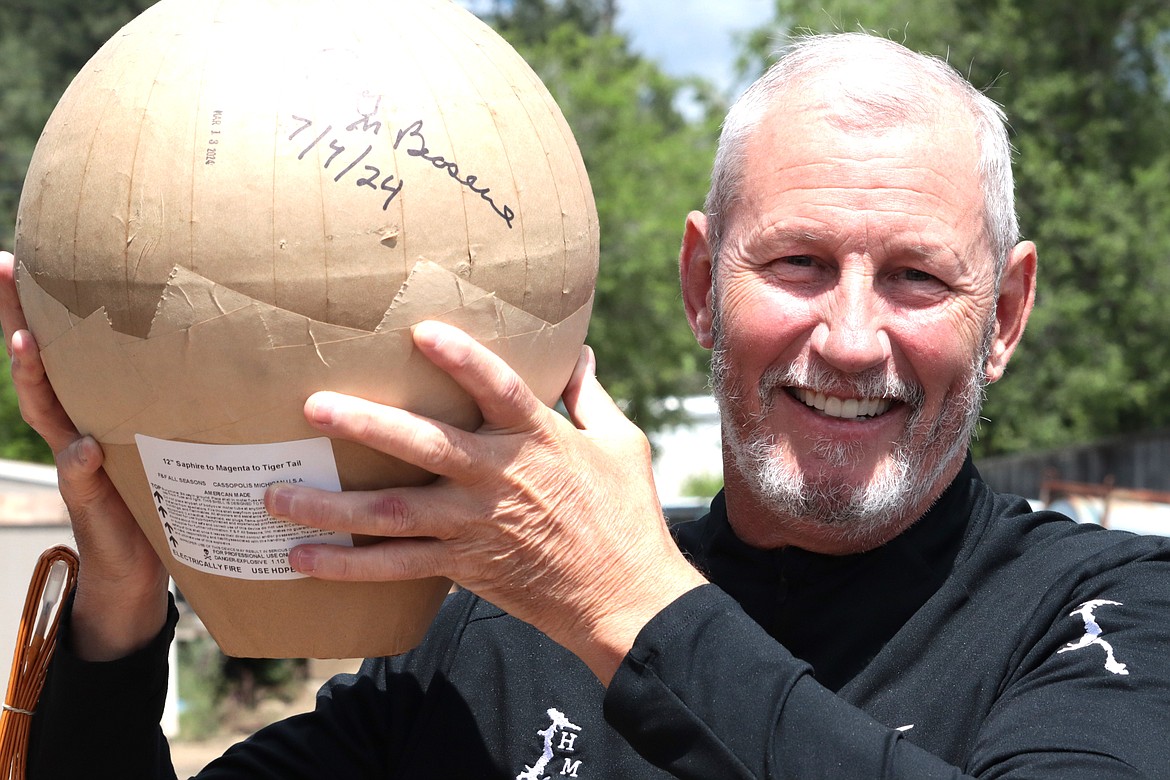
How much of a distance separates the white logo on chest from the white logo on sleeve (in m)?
0.87

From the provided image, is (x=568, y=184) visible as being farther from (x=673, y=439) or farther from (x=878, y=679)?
(x=673, y=439)

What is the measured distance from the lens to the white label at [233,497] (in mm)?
1660

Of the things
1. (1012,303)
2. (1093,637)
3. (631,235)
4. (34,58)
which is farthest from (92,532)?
(34,58)

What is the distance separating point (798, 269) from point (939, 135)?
0.36m

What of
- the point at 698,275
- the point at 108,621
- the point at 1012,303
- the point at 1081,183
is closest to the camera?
the point at 108,621

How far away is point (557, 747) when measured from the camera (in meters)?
2.25

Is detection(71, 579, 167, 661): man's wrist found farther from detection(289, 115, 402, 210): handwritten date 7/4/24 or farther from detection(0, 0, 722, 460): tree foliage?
detection(0, 0, 722, 460): tree foliage

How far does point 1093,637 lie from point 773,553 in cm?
62

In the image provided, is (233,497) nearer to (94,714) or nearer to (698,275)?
(94,714)

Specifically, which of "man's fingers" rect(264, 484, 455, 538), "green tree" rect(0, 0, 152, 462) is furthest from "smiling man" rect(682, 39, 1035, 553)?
"green tree" rect(0, 0, 152, 462)

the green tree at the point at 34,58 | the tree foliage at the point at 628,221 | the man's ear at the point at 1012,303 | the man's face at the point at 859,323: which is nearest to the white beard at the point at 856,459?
the man's face at the point at 859,323

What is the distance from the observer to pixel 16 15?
1183 inches

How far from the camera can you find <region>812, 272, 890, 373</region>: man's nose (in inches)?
83.0

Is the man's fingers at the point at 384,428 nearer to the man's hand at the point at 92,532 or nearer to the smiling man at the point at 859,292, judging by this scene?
the man's hand at the point at 92,532
